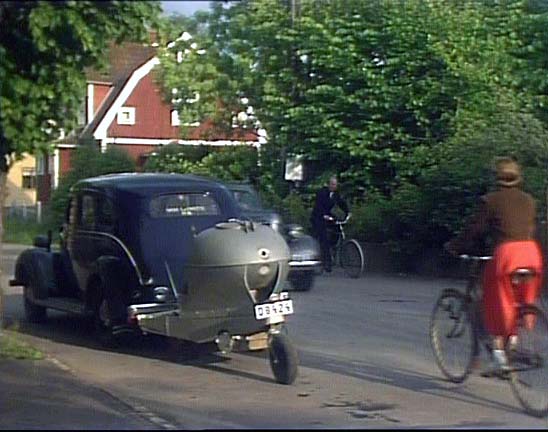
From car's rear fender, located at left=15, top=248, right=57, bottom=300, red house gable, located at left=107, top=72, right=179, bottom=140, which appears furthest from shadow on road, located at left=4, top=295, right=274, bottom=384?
red house gable, located at left=107, top=72, right=179, bottom=140

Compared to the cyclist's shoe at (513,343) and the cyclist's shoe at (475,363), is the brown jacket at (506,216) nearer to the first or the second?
the cyclist's shoe at (513,343)

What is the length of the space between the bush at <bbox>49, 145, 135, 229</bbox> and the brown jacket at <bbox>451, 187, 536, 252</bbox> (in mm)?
28226

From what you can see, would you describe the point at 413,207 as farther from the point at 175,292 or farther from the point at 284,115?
the point at 175,292

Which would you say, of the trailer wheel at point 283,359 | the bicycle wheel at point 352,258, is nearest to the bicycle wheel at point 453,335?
the trailer wheel at point 283,359

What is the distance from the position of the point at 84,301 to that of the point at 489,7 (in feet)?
58.5

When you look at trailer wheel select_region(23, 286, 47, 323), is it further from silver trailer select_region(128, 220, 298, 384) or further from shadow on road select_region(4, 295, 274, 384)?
silver trailer select_region(128, 220, 298, 384)

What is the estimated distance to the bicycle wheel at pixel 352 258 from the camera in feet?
80.0

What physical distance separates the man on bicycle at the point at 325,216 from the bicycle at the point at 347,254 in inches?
6.7

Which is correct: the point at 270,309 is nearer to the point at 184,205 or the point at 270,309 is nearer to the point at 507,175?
the point at 507,175

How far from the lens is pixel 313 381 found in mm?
12281

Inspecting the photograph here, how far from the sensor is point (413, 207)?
24.6 m

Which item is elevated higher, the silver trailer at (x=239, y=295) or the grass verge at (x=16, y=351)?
the silver trailer at (x=239, y=295)

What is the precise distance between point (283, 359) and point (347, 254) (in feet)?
41.8

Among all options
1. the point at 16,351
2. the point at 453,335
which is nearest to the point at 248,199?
the point at 16,351
